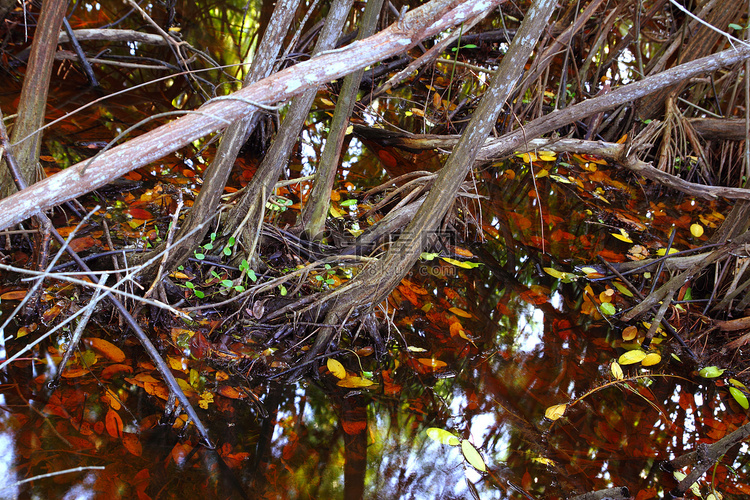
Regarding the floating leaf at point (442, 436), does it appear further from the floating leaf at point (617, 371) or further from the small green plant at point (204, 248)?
the small green plant at point (204, 248)

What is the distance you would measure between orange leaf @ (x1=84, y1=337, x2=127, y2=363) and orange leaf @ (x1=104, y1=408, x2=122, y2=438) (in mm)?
290

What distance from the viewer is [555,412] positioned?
2.56 metres

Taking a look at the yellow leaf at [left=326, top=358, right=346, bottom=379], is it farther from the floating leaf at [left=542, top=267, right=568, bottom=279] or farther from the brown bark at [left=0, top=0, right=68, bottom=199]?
the floating leaf at [left=542, top=267, right=568, bottom=279]

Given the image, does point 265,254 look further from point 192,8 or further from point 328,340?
point 192,8

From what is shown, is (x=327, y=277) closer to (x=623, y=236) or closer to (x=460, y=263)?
(x=460, y=263)

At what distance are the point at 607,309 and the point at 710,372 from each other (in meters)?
0.66

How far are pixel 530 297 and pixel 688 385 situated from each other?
1015mm

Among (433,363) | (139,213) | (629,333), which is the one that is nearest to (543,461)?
(433,363)

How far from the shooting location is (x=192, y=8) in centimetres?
566

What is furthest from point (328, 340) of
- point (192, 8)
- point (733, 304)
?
point (192, 8)

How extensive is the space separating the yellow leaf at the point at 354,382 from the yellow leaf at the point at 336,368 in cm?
3

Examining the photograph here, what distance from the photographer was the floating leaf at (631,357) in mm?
3012

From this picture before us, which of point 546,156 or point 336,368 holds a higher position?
point 546,156

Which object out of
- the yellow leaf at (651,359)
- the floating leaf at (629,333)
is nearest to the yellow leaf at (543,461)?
the yellow leaf at (651,359)
